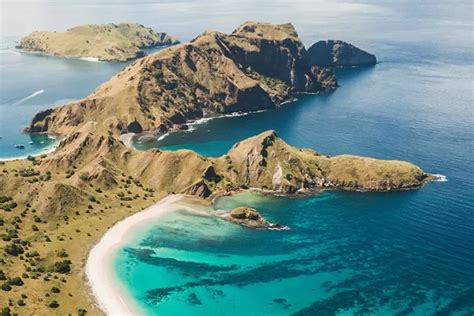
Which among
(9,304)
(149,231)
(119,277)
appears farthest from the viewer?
(149,231)

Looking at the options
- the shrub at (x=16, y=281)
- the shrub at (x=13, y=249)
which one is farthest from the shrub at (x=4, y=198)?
the shrub at (x=16, y=281)

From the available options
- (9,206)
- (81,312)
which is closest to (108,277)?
(81,312)

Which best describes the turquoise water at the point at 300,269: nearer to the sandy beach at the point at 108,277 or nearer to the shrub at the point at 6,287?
the sandy beach at the point at 108,277

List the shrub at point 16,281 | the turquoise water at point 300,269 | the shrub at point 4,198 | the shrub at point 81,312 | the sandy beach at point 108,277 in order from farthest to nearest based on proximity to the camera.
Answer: the shrub at point 4,198 → the turquoise water at point 300,269 → the sandy beach at point 108,277 → the shrub at point 16,281 → the shrub at point 81,312

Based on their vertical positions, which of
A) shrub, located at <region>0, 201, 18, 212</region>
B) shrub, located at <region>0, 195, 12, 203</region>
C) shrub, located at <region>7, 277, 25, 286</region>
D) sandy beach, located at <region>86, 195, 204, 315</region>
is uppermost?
shrub, located at <region>0, 195, 12, 203</region>

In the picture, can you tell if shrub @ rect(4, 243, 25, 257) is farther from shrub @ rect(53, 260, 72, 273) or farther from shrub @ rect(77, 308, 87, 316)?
shrub @ rect(77, 308, 87, 316)

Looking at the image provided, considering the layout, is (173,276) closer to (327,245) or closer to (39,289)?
(39,289)

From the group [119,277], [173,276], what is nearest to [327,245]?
[173,276]

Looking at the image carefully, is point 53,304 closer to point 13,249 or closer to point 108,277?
point 108,277

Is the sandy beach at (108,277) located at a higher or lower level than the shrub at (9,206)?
lower

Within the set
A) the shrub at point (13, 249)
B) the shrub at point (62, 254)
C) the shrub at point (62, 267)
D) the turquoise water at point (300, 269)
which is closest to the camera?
the turquoise water at point (300, 269)

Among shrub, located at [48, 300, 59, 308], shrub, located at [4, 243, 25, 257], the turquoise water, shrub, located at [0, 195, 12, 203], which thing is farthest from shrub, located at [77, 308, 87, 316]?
shrub, located at [0, 195, 12, 203]
